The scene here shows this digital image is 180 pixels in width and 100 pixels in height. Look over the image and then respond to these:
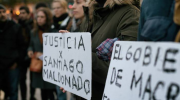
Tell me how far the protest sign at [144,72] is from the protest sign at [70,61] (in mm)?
404

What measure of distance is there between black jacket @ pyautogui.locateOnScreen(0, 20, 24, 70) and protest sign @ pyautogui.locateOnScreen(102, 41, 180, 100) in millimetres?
3706

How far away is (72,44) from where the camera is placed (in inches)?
92.7

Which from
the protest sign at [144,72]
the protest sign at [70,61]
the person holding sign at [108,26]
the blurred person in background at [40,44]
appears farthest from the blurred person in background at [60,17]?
the protest sign at [144,72]

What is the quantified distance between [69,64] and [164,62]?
124 cm

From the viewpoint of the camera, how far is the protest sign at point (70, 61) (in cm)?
211

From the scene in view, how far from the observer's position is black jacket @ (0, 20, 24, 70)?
198 inches

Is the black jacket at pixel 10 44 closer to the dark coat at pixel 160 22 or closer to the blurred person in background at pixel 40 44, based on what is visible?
the blurred person in background at pixel 40 44

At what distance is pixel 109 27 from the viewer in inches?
83.5

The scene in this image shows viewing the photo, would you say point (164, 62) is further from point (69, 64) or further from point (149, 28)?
point (69, 64)

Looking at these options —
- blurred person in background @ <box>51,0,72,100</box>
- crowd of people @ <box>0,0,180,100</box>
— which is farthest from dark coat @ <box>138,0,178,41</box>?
blurred person in background @ <box>51,0,72,100</box>

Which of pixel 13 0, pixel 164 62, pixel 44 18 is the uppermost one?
pixel 164 62

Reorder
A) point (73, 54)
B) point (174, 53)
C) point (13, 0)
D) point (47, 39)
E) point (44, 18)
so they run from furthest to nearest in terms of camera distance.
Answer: point (13, 0)
point (44, 18)
point (47, 39)
point (73, 54)
point (174, 53)

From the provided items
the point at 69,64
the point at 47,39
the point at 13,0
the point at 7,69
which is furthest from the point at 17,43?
the point at 13,0

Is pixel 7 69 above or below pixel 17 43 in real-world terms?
below
